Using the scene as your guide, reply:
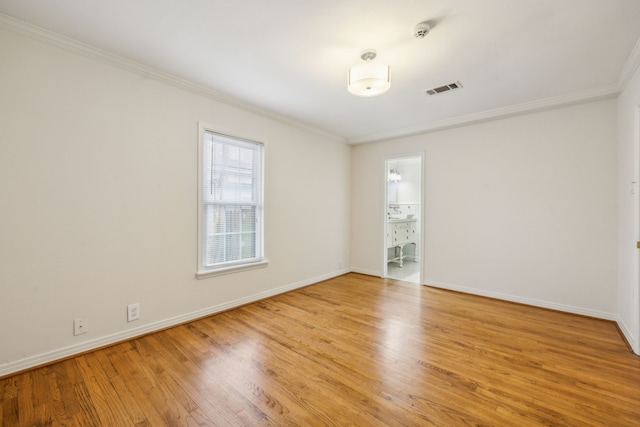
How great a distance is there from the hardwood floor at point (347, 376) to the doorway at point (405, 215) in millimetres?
2830

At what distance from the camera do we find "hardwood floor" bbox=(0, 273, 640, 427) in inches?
Answer: 63.8

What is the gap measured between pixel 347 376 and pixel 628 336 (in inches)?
111

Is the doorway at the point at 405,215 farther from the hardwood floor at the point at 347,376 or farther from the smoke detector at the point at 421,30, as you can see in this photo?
the smoke detector at the point at 421,30

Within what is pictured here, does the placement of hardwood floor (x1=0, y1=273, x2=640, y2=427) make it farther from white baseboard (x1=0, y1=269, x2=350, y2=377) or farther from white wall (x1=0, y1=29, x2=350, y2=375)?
white wall (x1=0, y1=29, x2=350, y2=375)

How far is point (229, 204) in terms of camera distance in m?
3.40

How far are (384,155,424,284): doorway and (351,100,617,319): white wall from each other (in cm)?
145

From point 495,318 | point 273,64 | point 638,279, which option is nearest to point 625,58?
point 638,279

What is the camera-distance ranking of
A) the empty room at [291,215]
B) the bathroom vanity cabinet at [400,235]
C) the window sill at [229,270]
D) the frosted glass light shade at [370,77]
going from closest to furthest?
1. the empty room at [291,215]
2. the frosted glass light shade at [370,77]
3. the window sill at [229,270]
4. the bathroom vanity cabinet at [400,235]

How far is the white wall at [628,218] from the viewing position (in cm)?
238

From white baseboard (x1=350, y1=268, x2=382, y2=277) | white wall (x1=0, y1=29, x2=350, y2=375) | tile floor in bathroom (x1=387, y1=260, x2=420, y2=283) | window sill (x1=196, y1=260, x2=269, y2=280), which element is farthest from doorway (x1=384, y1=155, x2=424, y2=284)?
white wall (x1=0, y1=29, x2=350, y2=375)

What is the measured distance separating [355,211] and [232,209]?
2658 mm

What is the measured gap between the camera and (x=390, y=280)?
4.81 m

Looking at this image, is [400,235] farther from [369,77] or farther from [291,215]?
[369,77]

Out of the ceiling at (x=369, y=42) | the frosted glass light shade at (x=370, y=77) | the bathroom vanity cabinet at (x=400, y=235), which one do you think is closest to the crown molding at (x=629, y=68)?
the ceiling at (x=369, y=42)
